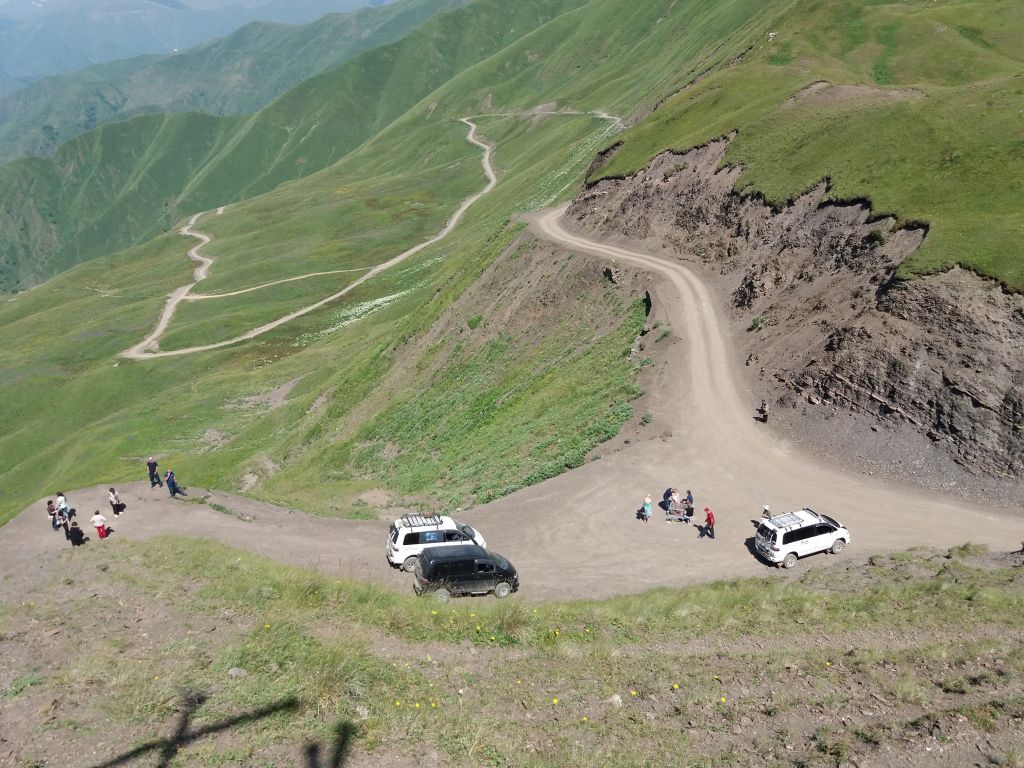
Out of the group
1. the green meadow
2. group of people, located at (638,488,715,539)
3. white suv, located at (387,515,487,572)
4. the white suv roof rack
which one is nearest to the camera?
the white suv roof rack

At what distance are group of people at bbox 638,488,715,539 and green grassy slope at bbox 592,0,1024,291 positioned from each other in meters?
18.7

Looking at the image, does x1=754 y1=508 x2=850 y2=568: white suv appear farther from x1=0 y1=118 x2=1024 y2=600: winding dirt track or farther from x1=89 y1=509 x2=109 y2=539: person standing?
x1=89 y1=509 x2=109 y2=539: person standing

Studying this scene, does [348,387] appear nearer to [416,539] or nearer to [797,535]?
[416,539]

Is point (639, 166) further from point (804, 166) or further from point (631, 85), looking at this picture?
point (631, 85)

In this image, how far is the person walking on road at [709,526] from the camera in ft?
91.2

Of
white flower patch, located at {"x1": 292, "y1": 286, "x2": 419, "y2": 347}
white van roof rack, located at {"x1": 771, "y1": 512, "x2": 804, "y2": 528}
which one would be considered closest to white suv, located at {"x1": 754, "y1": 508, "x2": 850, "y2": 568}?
white van roof rack, located at {"x1": 771, "y1": 512, "x2": 804, "y2": 528}

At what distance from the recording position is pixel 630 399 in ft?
126

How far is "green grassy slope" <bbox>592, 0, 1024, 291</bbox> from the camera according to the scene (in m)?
35.9

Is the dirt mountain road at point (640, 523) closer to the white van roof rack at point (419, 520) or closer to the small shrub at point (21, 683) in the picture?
the white van roof rack at point (419, 520)

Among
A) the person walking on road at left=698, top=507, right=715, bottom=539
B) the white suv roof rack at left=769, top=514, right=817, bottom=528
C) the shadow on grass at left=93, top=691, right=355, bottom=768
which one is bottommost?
the person walking on road at left=698, top=507, right=715, bottom=539

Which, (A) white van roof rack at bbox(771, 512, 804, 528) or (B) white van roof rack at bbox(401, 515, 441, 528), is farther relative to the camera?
(B) white van roof rack at bbox(401, 515, 441, 528)

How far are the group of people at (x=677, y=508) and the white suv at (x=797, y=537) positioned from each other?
8.32ft

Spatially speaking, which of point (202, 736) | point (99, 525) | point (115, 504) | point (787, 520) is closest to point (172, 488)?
point (115, 504)

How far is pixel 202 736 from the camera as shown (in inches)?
521
